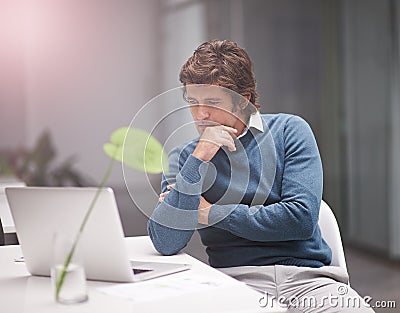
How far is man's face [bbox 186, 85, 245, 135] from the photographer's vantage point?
2.00 meters

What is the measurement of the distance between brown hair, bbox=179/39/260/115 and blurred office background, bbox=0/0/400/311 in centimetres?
166

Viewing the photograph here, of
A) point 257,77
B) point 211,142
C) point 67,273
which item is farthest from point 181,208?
point 257,77

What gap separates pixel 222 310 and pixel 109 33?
2846 millimetres

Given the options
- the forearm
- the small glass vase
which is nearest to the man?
the forearm

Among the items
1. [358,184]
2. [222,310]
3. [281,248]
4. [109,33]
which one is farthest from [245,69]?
[358,184]

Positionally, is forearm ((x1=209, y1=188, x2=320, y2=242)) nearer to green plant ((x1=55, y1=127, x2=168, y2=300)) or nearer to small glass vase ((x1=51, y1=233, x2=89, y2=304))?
green plant ((x1=55, y1=127, x2=168, y2=300))

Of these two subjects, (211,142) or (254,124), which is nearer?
(211,142)

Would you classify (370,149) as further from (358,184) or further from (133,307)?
(133,307)

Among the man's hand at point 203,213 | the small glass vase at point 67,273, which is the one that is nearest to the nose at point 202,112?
the man's hand at point 203,213

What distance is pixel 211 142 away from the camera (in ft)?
6.40

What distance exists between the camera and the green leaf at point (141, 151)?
1.98m

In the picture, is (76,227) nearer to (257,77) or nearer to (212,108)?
(212,108)

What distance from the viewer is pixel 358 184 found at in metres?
4.62

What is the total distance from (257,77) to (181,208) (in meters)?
2.54
